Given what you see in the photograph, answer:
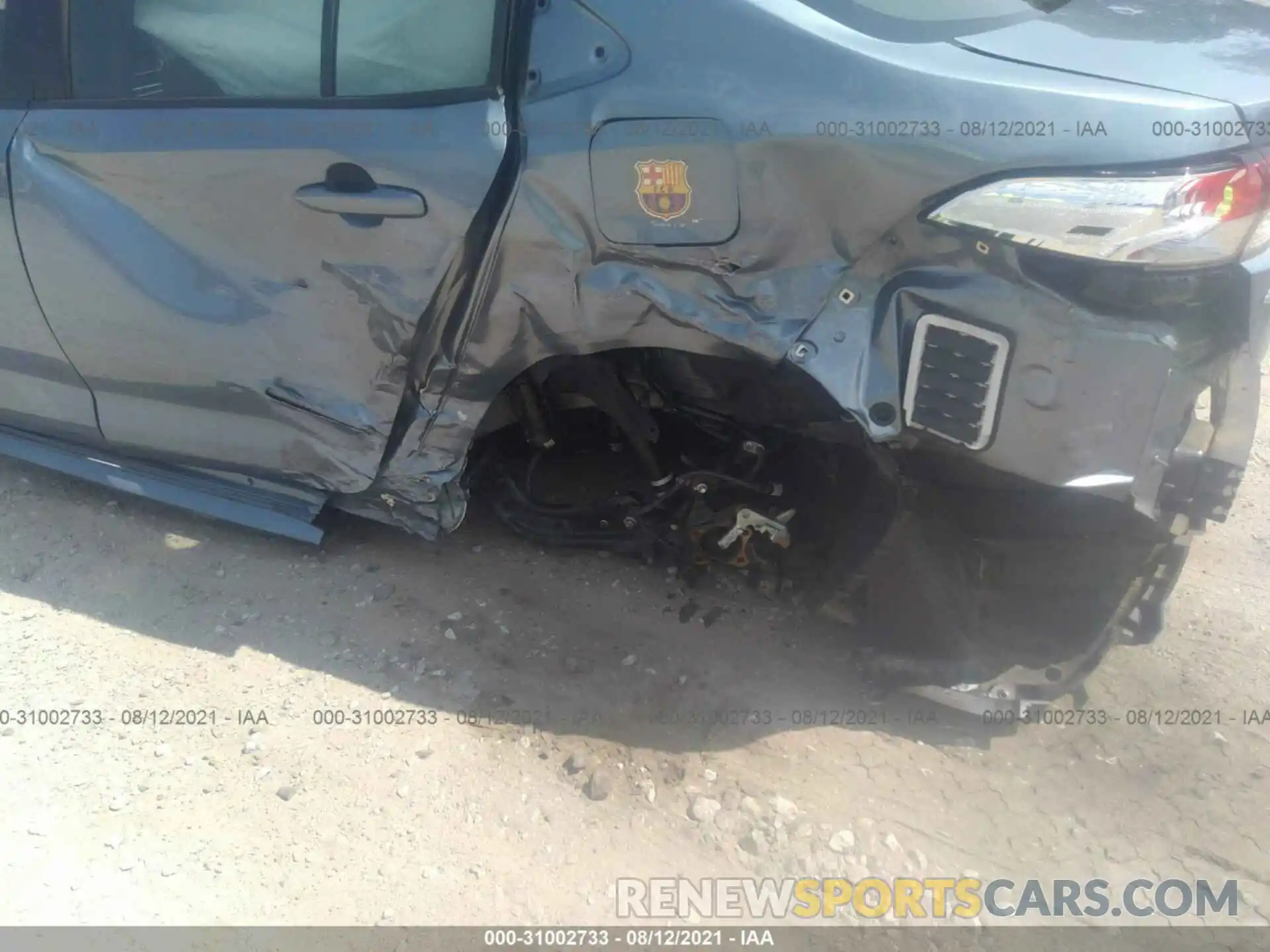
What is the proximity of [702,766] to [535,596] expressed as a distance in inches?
30.3

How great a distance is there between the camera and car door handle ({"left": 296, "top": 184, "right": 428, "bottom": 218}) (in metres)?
2.28

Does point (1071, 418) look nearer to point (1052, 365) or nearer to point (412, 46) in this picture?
point (1052, 365)

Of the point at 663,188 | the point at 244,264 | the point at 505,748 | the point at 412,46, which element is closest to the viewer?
the point at 663,188

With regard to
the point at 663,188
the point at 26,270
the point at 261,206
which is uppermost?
the point at 663,188

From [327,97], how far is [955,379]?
5.14 feet

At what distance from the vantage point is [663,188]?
2.09m

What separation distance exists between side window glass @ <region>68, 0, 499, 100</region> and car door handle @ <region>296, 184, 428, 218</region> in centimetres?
23

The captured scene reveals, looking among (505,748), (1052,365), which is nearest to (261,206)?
(505,748)

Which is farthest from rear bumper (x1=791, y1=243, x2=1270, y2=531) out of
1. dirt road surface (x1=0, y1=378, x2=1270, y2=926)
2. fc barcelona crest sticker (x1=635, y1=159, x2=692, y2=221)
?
dirt road surface (x1=0, y1=378, x2=1270, y2=926)

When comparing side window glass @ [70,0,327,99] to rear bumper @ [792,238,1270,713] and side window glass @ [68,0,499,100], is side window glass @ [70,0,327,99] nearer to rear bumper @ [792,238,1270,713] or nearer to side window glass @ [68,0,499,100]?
side window glass @ [68,0,499,100]

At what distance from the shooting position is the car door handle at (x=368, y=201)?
2.28m

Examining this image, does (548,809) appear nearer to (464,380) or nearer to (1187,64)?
(464,380)

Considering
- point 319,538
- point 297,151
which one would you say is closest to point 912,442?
point 297,151

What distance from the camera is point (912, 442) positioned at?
2094mm
